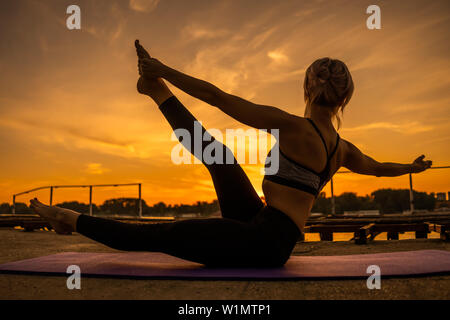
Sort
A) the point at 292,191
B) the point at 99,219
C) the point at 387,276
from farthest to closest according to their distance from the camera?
the point at 99,219
the point at 292,191
the point at 387,276

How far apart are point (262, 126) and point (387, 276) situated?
910mm

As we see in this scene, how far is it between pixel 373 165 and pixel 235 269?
3.72ft

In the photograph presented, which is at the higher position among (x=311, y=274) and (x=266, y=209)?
(x=266, y=209)

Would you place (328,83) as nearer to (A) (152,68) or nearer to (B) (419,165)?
(A) (152,68)

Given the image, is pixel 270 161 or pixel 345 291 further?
pixel 270 161

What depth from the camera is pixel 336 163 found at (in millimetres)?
1983

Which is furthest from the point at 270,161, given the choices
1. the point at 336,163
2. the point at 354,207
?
the point at 354,207

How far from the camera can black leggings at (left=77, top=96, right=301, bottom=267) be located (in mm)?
1799

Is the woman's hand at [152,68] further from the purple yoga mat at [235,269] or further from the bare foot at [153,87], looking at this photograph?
the purple yoga mat at [235,269]

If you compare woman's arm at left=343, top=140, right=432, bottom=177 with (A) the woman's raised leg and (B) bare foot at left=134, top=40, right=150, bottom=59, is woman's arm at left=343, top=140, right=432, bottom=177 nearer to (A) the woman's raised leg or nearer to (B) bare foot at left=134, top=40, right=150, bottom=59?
(A) the woman's raised leg

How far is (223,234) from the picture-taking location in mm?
1791

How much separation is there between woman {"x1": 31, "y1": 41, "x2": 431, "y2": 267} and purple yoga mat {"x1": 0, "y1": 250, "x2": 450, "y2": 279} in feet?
0.36
